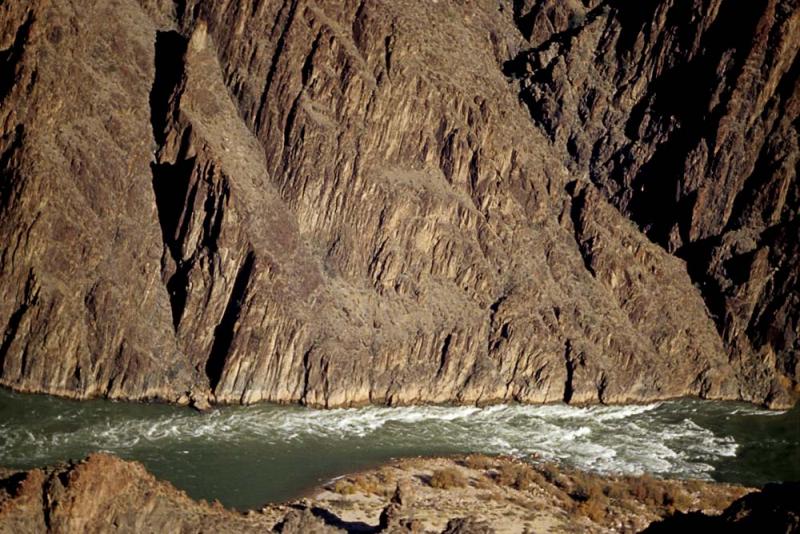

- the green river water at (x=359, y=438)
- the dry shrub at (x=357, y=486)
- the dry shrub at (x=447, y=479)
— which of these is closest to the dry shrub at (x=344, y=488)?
the dry shrub at (x=357, y=486)

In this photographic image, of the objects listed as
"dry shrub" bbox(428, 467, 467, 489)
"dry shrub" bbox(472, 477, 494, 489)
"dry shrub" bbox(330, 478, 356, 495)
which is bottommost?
"dry shrub" bbox(330, 478, 356, 495)

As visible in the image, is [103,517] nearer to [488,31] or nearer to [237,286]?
[237,286]

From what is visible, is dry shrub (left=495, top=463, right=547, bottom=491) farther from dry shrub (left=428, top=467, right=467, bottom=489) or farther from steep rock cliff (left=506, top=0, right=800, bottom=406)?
steep rock cliff (left=506, top=0, right=800, bottom=406)

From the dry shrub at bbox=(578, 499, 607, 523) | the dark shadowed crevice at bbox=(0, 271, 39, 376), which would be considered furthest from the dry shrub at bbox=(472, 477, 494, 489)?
the dark shadowed crevice at bbox=(0, 271, 39, 376)

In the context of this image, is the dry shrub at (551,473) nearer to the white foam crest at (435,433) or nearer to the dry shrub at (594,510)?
the white foam crest at (435,433)

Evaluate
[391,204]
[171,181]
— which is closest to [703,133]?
[391,204]

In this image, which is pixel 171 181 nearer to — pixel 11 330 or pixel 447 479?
pixel 11 330
